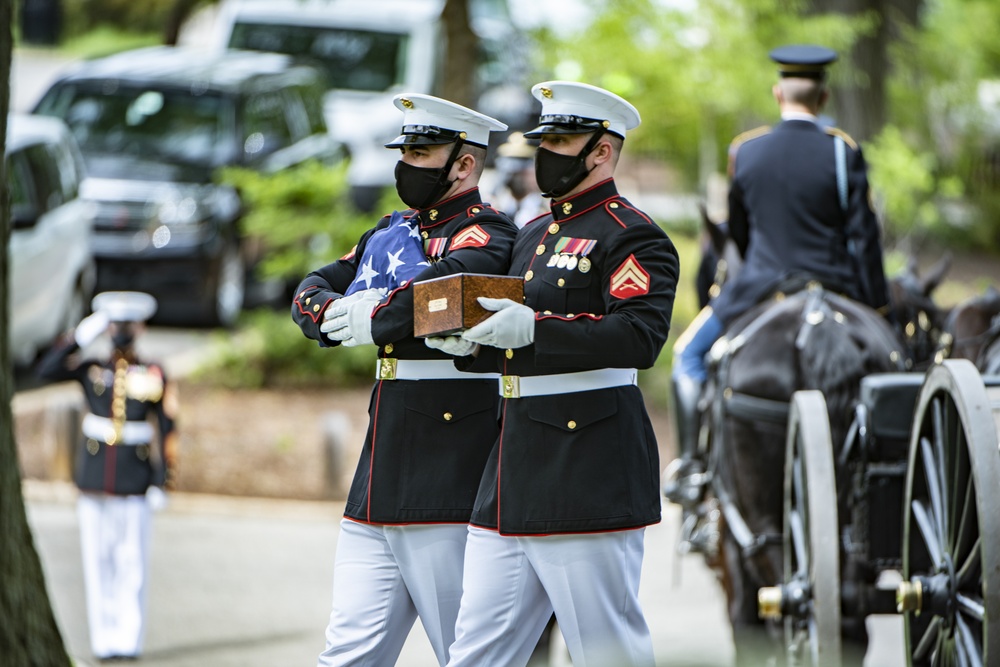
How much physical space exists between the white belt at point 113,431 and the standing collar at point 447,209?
3.80 meters

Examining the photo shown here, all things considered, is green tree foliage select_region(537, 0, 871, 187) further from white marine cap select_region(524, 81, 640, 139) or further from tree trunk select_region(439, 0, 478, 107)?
white marine cap select_region(524, 81, 640, 139)

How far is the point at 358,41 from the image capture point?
56.3 ft

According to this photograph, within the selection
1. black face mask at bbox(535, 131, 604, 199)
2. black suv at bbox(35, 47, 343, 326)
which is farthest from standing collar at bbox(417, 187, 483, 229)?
black suv at bbox(35, 47, 343, 326)

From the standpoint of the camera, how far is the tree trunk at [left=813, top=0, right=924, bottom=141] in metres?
13.0

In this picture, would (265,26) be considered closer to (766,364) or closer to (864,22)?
(864,22)

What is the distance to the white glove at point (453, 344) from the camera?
3840mm

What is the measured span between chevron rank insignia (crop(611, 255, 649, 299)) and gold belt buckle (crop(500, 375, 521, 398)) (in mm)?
341

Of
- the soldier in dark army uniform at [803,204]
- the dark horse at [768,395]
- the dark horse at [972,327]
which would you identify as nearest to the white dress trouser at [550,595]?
the dark horse at [768,395]

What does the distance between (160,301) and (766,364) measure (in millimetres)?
9914

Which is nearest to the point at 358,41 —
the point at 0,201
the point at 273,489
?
the point at 273,489

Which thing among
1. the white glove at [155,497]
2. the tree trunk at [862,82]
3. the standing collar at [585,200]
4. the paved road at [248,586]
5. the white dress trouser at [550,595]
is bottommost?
the paved road at [248,586]

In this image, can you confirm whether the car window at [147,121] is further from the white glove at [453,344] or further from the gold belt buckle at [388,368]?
the white glove at [453,344]

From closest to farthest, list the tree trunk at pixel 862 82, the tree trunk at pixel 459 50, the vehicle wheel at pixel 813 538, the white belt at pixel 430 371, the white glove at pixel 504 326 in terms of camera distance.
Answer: the white glove at pixel 504 326
the white belt at pixel 430 371
the vehicle wheel at pixel 813 538
the tree trunk at pixel 459 50
the tree trunk at pixel 862 82

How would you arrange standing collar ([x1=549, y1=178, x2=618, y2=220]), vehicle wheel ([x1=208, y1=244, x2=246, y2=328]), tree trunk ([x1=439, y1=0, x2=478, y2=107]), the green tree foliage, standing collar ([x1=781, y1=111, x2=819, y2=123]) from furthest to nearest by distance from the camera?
vehicle wheel ([x1=208, y1=244, x2=246, y2=328]), the green tree foliage, tree trunk ([x1=439, y1=0, x2=478, y2=107]), standing collar ([x1=781, y1=111, x2=819, y2=123]), standing collar ([x1=549, y1=178, x2=618, y2=220])
